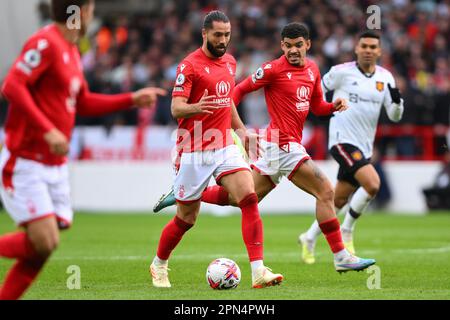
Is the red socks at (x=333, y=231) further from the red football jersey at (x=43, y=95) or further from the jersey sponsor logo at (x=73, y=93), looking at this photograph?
the jersey sponsor logo at (x=73, y=93)

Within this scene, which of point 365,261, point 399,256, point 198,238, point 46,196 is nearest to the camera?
point 46,196

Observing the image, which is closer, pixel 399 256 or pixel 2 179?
pixel 2 179

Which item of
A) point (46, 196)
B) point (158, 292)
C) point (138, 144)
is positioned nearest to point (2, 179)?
point (46, 196)

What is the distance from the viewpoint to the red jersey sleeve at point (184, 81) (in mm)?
9328

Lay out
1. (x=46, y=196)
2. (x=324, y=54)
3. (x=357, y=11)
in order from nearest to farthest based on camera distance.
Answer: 1. (x=46, y=196)
2. (x=324, y=54)
3. (x=357, y=11)

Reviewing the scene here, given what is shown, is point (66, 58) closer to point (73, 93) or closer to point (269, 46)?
point (73, 93)

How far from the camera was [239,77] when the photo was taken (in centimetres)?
2275

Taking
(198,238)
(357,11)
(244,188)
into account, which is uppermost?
(357,11)

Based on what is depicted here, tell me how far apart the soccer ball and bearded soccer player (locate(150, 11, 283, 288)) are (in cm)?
22

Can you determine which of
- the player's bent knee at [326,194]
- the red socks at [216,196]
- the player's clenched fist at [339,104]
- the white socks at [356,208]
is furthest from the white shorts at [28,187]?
the white socks at [356,208]

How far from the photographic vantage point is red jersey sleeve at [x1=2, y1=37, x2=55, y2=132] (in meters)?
7.17

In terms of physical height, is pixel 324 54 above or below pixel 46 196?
above

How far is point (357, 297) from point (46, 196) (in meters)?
2.90

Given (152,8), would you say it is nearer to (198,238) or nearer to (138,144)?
(138,144)
